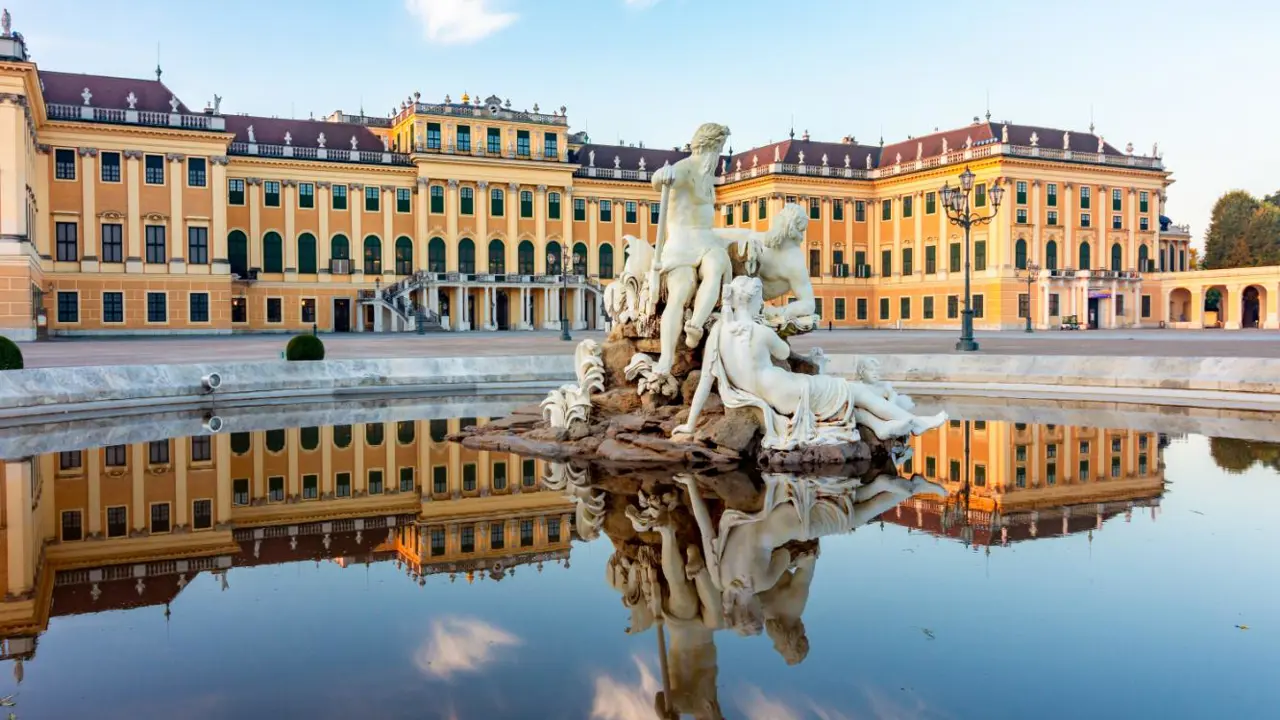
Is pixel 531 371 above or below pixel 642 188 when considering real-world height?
below

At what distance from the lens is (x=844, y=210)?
6900 centimetres

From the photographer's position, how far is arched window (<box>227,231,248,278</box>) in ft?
190

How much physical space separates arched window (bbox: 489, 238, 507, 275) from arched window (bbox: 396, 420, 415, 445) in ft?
172

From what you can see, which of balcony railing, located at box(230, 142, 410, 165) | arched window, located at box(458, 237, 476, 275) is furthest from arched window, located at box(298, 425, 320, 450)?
arched window, located at box(458, 237, 476, 275)

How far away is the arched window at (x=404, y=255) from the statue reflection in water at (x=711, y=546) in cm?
5566

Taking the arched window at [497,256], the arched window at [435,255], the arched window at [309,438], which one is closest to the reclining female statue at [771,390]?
the arched window at [309,438]

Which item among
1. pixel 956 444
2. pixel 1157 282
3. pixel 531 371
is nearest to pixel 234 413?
pixel 531 371

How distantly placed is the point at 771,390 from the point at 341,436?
17.2ft

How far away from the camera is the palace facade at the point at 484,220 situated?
50688 mm

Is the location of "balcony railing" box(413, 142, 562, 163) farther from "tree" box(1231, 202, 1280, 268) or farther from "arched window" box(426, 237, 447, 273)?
"tree" box(1231, 202, 1280, 268)

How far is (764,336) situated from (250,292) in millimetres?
54985

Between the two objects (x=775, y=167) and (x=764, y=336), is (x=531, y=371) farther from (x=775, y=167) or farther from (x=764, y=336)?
(x=775, y=167)

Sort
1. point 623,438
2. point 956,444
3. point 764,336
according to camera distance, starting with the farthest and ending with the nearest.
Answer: point 956,444 → point 623,438 → point 764,336

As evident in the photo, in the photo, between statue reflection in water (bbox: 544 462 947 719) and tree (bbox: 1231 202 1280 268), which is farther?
tree (bbox: 1231 202 1280 268)
